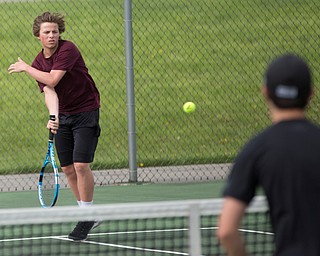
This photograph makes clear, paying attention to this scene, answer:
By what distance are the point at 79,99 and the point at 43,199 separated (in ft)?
5.07

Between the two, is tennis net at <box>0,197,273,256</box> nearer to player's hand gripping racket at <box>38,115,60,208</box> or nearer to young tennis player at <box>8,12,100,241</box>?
young tennis player at <box>8,12,100,241</box>

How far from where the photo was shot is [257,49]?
1717cm

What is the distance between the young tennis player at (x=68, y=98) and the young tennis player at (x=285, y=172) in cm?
458

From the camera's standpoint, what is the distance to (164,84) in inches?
642

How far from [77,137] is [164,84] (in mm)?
8097

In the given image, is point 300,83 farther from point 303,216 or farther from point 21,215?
point 21,215

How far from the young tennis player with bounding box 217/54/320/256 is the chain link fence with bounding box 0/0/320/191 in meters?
7.72

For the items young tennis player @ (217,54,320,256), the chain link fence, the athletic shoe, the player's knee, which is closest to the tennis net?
the athletic shoe

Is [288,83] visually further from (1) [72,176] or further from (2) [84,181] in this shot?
(1) [72,176]

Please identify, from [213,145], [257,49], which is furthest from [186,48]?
[213,145]

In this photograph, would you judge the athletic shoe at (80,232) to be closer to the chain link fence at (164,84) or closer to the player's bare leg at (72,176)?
the player's bare leg at (72,176)

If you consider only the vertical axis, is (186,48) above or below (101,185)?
above

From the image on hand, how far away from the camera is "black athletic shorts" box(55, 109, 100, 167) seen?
8211 millimetres

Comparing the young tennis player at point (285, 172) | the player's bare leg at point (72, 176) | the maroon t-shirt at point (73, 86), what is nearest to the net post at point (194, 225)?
the young tennis player at point (285, 172)
